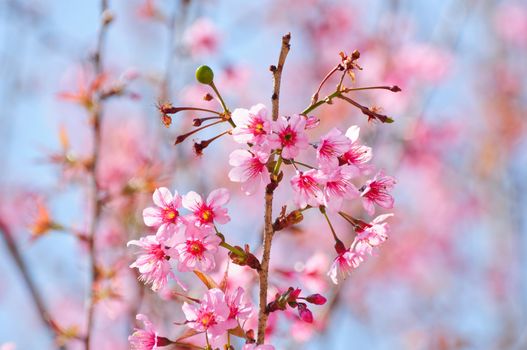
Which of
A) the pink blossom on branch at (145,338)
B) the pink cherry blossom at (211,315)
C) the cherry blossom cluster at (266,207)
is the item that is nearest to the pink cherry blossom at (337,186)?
the cherry blossom cluster at (266,207)

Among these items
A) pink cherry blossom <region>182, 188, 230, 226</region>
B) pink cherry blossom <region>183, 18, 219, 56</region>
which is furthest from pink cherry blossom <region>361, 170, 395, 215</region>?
pink cherry blossom <region>183, 18, 219, 56</region>

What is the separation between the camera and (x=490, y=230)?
7.06 metres

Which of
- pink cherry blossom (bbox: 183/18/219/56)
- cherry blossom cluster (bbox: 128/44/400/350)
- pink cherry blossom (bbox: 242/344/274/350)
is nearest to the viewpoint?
pink cherry blossom (bbox: 242/344/274/350)

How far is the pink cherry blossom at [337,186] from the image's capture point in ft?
4.73

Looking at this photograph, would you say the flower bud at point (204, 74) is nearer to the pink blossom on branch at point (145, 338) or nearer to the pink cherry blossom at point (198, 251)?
the pink cherry blossom at point (198, 251)

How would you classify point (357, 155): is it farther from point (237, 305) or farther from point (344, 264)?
point (237, 305)

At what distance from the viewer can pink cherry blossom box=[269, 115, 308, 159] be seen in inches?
56.8

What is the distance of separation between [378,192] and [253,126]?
0.36 metres

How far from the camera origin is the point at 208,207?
1.54 metres

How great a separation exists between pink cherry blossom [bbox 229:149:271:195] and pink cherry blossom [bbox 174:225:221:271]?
0.14 meters

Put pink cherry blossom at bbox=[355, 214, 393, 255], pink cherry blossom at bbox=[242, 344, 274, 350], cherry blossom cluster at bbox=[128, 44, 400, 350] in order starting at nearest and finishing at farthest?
1. pink cherry blossom at bbox=[242, 344, 274, 350]
2. cherry blossom cluster at bbox=[128, 44, 400, 350]
3. pink cherry blossom at bbox=[355, 214, 393, 255]

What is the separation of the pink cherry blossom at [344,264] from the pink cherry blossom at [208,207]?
288mm

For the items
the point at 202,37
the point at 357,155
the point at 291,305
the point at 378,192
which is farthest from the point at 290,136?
the point at 202,37

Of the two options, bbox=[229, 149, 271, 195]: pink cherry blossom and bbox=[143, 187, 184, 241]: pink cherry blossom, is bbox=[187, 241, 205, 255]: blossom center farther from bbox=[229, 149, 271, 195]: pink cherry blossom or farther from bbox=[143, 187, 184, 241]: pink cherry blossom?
bbox=[229, 149, 271, 195]: pink cherry blossom
